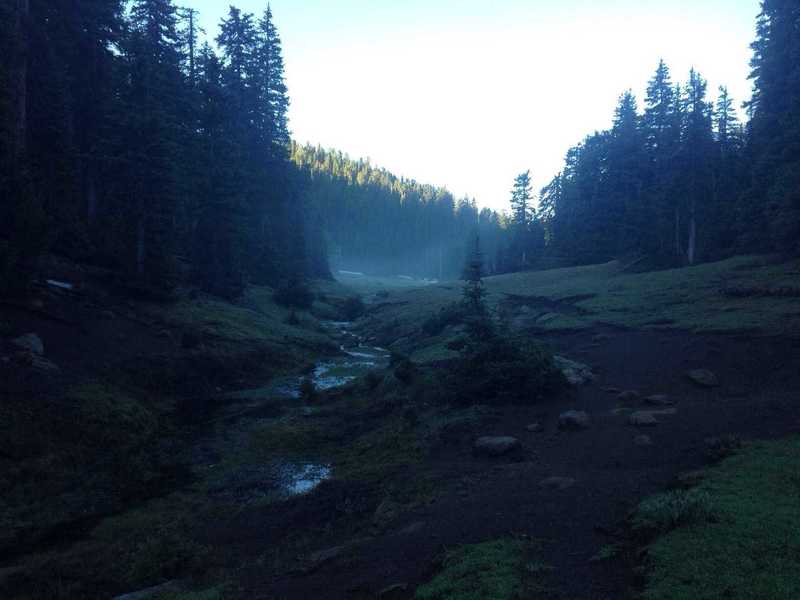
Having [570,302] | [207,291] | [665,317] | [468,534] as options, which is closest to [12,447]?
[468,534]

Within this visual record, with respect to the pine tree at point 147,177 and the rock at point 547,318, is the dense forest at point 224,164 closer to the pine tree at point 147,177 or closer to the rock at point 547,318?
the pine tree at point 147,177

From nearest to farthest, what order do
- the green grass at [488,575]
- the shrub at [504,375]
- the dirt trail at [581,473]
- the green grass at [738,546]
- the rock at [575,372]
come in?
the green grass at [738,546]
the green grass at [488,575]
the dirt trail at [581,473]
the shrub at [504,375]
the rock at [575,372]

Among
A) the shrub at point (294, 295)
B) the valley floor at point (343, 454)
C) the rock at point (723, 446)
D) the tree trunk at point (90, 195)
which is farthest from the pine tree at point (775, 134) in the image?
the tree trunk at point (90, 195)

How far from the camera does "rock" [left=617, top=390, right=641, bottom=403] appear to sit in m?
17.1

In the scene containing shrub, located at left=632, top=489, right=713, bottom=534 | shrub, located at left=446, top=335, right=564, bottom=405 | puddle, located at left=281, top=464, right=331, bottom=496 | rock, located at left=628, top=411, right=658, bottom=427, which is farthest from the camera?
shrub, located at left=446, top=335, right=564, bottom=405

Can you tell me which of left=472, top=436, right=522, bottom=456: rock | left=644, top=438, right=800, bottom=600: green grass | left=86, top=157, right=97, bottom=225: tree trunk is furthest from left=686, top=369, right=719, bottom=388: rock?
left=86, top=157, right=97, bottom=225: tree trunk

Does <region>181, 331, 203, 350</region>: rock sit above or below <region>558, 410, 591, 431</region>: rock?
above

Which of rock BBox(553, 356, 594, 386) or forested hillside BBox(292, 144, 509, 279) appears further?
forested hillside BBox(292, 144, 509, 279)

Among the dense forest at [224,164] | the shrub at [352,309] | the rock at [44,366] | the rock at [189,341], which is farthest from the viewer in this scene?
the shrub at [352,309]

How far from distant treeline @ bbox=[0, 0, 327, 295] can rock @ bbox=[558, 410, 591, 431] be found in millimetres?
21146

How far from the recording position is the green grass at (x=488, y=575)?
700 centimetres

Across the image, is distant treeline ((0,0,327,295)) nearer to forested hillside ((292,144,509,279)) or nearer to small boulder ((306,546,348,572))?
small boulder ((306,546,348,572))

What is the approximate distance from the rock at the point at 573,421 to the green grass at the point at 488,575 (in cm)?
723

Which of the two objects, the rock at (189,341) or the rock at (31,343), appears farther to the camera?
the rock at (189,341)
